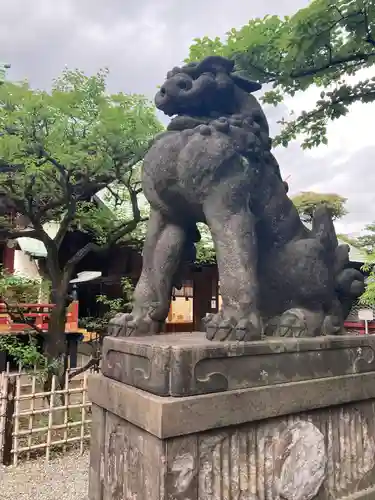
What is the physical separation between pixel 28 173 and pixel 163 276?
13.9ft

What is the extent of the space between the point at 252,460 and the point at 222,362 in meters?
0.51

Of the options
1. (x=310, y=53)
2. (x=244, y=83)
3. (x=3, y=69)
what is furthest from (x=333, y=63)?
(x=3, y=69)

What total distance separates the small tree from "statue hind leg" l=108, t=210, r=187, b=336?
12.1ft

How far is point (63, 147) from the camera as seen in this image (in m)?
5.60

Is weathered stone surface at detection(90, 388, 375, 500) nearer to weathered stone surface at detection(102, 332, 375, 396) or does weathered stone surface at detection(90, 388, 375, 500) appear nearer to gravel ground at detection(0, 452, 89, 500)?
weathered stone surface at detection(102, 332, 375, 396)

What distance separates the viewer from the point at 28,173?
574 cm

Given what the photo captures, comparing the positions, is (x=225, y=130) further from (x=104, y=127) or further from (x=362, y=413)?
(x=104, y=127)

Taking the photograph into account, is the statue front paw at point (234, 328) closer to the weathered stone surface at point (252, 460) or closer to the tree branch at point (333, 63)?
the weathered stone surface at point (252, 460)

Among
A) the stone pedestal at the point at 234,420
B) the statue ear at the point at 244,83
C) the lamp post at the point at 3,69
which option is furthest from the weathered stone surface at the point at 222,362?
the lamp post at the point at 3,69

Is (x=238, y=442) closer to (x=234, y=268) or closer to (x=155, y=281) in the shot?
(x=234, y=268)

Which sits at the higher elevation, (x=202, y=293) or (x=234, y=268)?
(x=202, y=293)

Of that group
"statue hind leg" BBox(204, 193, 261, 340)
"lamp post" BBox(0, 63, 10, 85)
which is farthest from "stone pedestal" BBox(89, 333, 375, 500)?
"lamp post" BBox(0, 63, 10, 85)

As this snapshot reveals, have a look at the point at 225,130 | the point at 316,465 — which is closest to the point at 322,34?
the point at 225,130

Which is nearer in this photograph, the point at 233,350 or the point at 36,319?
the point at 233,350
